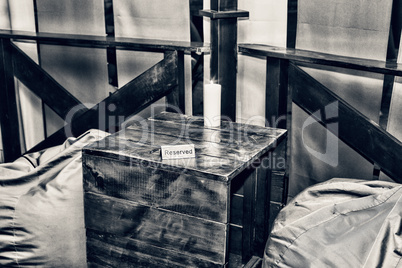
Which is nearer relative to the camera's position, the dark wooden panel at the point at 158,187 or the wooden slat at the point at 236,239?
the dark wooden panel at the point at 158,187

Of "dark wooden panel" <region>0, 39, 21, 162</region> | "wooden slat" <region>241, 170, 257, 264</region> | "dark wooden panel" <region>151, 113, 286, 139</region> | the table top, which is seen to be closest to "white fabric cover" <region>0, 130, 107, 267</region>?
the table top

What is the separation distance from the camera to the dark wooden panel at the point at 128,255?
1846 mm

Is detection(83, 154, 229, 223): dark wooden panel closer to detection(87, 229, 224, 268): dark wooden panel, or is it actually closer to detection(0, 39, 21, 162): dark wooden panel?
detection(87, 229, 224, 268): dark wooden panel

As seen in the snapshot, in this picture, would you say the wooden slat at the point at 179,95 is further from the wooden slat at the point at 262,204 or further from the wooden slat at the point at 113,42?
the wooden slat at the point at 262,204

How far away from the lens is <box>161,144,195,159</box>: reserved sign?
6.11ft

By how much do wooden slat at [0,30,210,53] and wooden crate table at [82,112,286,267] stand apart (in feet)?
→ 1.69

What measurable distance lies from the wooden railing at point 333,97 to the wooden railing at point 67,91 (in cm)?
42

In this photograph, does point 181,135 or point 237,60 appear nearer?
point 181,135

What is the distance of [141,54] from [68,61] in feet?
2.02

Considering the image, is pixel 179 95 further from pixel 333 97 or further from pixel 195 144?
pixel 333 97

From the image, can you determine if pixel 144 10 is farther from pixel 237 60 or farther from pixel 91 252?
pixel 91 252

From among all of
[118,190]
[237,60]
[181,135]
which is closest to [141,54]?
[237,60]

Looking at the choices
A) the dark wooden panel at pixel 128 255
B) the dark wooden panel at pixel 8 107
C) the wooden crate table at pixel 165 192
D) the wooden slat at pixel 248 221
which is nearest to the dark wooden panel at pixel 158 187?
the wooden crate table at pixel 165 192

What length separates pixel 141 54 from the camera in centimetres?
290
